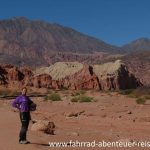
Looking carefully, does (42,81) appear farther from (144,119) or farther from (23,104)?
(23,104)

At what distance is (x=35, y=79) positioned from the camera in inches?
3226

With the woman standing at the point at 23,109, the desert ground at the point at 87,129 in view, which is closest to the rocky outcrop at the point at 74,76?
the desert ground at the point at 87,129

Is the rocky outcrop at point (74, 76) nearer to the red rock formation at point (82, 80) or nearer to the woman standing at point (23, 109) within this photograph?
the red rock formation at point (82, 80)

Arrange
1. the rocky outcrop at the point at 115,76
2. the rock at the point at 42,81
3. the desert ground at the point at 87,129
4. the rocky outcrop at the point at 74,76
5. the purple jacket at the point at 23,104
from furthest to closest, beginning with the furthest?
the rocky outcrop at the point at 115,76 → the rocky outcrop at the point at 74,76 → the rock at the point at 42,81 → the desert ground at the point at 87,129 → the purple jacket at the point at 23,104

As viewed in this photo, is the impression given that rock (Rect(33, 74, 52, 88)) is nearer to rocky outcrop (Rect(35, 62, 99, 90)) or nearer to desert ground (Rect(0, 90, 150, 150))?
rocky outcrop (Rect(35, 62, 99, 90))

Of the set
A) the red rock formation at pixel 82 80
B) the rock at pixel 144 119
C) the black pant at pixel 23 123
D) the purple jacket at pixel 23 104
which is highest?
the red rock formation at pixel 82 80

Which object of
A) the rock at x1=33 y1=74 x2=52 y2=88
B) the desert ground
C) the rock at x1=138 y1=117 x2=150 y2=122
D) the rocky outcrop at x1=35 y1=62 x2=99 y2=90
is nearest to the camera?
the desert ground

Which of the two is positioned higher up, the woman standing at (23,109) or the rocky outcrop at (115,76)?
the rocky outcrop at (115,76)

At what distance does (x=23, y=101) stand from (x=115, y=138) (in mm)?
4380

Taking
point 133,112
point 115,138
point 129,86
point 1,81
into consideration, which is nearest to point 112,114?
point 133,112

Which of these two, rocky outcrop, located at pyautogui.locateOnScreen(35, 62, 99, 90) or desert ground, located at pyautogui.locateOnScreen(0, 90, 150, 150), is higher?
rocky outcrop, located at pyautogui.locateOnScreen(35, 62, 99, 90)

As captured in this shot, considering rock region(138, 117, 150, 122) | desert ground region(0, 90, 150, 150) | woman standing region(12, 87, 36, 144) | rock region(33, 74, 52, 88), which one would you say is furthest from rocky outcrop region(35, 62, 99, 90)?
woman standing region(12, 87, 36, 144)

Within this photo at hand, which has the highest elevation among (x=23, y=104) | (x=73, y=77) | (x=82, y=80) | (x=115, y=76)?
(x=73, y=77)

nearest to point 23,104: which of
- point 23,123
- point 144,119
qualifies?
point 23,123
